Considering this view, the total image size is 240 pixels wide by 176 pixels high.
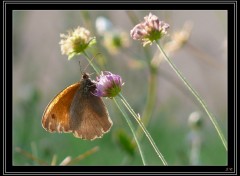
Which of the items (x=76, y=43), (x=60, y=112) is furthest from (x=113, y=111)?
(x=76, y=43)

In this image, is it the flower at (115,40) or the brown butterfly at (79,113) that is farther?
the flower at (115,40)

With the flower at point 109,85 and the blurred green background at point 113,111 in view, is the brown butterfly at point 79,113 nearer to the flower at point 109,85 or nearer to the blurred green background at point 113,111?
the flower at point 109,85

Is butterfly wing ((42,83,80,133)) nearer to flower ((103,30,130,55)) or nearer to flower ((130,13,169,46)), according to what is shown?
flower ((130,13,169,46))

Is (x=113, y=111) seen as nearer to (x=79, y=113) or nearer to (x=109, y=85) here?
(x=79, y=113)

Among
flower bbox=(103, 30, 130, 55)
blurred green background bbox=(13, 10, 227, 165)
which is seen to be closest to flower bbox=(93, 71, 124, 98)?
flower bbox=(103, 30, 130, 55)

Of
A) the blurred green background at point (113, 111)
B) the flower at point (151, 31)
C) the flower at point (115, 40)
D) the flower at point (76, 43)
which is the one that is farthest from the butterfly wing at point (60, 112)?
the blurred green background at point (113, 111)

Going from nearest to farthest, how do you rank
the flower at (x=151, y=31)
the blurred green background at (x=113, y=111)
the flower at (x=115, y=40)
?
1. the flower at (x=151, y=31)
2. the flower at (x=115, y=40)
3. the blurred green background at (x=113, y=111)

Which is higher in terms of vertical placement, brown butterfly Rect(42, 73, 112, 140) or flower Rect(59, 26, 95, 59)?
flower Rect(59, 26, 95, 59)
